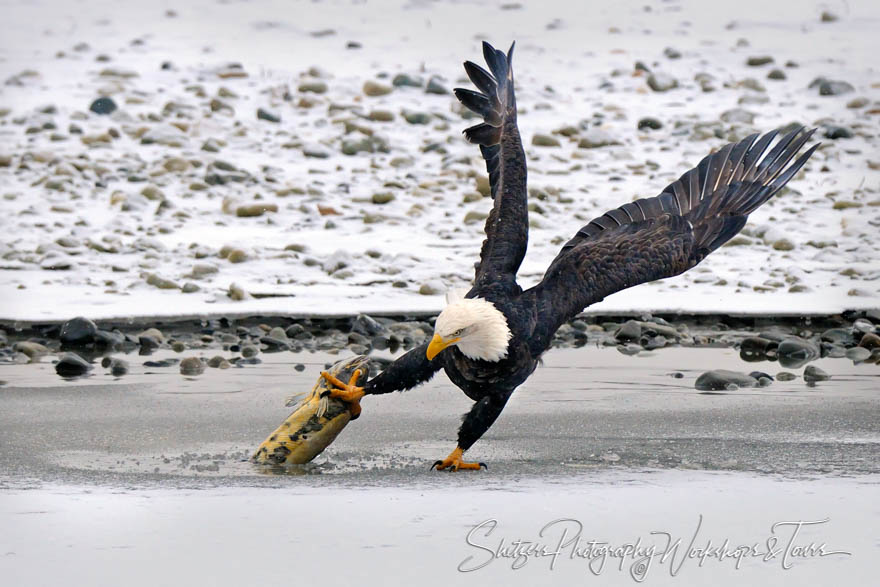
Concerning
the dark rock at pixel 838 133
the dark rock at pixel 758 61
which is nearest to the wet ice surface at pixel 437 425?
the dark rock at pixel 838 133

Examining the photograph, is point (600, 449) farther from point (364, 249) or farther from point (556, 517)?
point (364, 249)

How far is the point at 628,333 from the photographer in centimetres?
736

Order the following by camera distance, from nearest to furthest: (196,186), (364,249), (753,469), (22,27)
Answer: (753,469) < (364,249) < (196,186) < (22,27)

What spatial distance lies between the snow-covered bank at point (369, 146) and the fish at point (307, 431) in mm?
2420

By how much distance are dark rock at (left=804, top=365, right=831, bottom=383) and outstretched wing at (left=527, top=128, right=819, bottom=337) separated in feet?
2.91

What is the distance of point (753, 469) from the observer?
493 centimetres

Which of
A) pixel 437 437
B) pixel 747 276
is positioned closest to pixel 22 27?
pixel 747 276

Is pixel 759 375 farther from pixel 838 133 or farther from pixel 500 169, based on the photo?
pixel 838 133

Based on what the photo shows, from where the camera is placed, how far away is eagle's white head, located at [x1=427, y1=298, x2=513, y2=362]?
490cm

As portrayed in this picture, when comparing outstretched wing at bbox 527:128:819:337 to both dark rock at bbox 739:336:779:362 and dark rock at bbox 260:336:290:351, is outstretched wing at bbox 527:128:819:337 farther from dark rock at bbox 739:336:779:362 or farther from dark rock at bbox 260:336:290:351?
dark rock at bbox 260:336:290:351

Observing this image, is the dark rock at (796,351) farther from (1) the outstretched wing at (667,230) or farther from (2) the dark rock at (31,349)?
(2) the dark rock at (31,349)

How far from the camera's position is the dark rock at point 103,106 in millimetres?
12719

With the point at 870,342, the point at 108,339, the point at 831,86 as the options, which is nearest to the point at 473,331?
the point at 108,339

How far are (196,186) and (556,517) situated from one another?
6.91 meters
